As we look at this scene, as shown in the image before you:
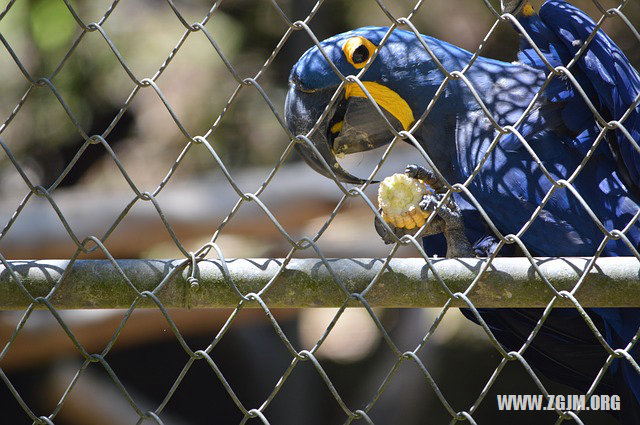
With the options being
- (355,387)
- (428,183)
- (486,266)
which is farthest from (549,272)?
(355,387)

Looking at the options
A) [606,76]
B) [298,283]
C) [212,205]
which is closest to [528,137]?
[606,76]

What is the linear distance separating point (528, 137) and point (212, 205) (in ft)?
4.14

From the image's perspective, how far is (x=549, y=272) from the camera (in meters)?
0.96

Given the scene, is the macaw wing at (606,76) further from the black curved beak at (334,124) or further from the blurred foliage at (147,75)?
the blurred foliage at (147,75)

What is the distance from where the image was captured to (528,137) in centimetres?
142

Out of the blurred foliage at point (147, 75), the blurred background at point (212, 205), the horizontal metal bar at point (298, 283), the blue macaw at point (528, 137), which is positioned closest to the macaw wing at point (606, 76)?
the blue macaw at point (528, 137)

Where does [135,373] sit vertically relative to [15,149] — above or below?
below

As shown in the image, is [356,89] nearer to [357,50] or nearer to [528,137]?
[357,50]

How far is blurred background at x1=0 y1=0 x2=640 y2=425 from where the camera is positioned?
2.54 metres

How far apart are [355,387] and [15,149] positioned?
69.8 inches

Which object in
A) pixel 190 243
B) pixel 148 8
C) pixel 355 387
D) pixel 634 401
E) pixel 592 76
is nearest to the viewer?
pixel 592 76

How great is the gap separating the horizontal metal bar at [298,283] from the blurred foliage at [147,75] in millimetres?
2288

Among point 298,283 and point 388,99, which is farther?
point 388,99

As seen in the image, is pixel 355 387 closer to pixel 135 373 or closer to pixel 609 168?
pixel 135 373
